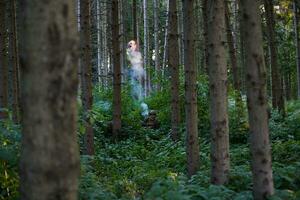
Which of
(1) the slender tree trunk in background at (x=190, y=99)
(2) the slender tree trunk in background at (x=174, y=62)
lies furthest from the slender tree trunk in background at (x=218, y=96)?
(2) the slender tree trunk in background at (x=174, y=62)

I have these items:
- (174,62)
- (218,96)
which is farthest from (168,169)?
(174,62)

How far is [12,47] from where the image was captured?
43.2 ft

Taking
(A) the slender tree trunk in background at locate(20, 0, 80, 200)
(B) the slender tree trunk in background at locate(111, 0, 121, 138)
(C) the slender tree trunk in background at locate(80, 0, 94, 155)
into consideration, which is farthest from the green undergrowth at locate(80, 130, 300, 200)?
(A) the slender tree trunk in background at locate(20, 0, 80, 200)

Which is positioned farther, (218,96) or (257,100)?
(218,96)

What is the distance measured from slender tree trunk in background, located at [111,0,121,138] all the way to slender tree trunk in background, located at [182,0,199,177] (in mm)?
5582

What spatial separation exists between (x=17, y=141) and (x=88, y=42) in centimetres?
613

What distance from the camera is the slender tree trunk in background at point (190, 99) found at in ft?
28.6

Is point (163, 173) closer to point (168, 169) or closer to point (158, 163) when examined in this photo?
point (168, 169)

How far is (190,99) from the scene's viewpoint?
29.0 ft

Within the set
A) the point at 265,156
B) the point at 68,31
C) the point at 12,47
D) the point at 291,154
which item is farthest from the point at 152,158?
the point at 68,31

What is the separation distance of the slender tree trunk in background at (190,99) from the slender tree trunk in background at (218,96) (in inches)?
65.6

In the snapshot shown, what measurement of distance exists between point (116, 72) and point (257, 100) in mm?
9285

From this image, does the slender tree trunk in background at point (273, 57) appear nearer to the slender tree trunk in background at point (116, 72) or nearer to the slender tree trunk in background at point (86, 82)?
the slender tree trunk in background at point (116, 72)

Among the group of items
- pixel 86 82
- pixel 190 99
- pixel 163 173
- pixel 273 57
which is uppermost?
pixel 273 57
